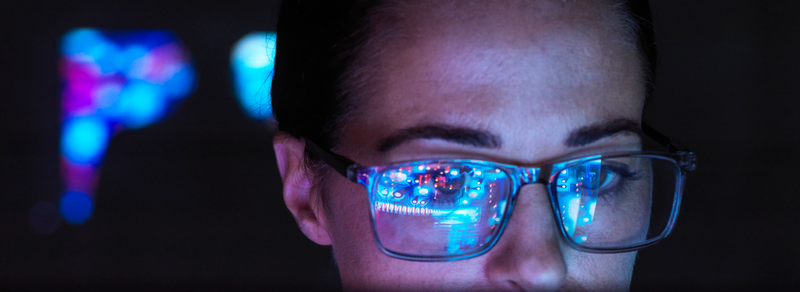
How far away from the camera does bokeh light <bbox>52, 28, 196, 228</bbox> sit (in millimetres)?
3621

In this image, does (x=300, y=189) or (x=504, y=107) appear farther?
(x=300, y=189)

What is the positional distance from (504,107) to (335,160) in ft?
0.99

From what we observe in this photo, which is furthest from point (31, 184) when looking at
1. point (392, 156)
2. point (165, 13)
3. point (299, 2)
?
point (392, 156)

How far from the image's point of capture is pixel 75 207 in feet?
11.7

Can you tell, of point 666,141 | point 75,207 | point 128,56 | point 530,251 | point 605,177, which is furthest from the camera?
point 128,56

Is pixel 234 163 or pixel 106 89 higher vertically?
pixel 106 89

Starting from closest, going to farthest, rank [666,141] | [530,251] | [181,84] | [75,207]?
[530,251] → [666,141] → [75,207] → [181,84]

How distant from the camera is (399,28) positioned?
81 cm

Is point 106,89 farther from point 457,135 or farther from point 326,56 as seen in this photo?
point 457,135

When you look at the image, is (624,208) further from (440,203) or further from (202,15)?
(202,15)

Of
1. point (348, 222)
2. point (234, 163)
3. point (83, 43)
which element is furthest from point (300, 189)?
point (83, 43)

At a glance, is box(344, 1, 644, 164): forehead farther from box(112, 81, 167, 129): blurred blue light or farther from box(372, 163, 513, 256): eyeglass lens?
box(112, 81, 167, 129): blurred blue light

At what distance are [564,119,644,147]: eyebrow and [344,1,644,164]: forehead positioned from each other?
0.04 ft

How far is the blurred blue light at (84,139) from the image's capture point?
146 inches
